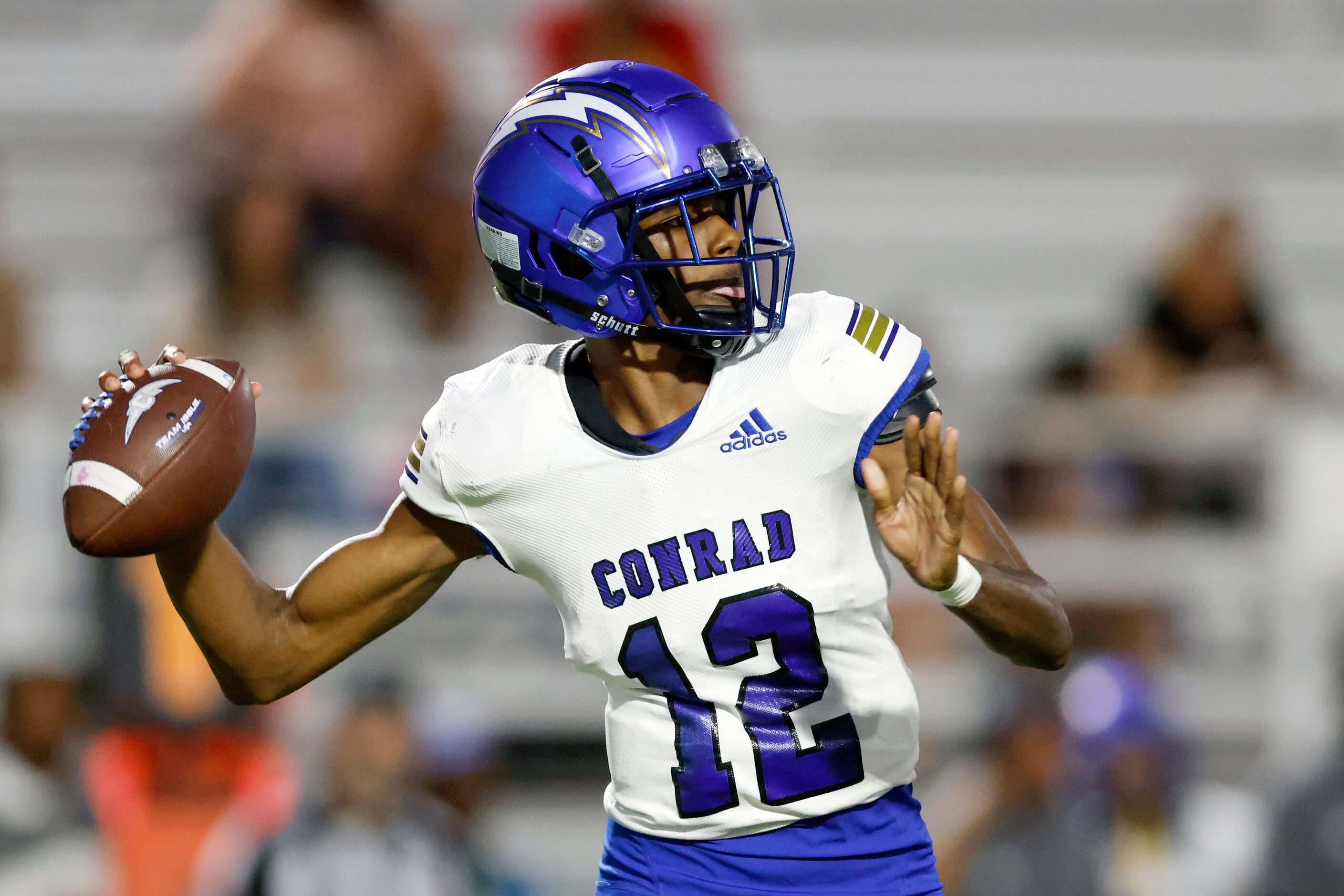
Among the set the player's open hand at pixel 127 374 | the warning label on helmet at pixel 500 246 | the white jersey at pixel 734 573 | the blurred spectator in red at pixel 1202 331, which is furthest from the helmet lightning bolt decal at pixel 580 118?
the blurred spectator in red at pixel 1202 331

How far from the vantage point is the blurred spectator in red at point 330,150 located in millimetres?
5863

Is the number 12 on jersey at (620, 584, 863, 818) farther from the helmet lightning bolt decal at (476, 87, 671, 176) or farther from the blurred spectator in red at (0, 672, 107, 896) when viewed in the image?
the blurred spectator in red at (0, 672, 107, 896)

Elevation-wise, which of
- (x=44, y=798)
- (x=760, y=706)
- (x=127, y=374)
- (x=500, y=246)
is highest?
(x=500, y=246)

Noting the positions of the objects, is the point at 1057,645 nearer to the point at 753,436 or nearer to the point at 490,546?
the point at 753,436

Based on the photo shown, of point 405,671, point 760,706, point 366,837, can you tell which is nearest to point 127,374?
point 760,706

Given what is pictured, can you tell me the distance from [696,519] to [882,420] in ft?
1.02

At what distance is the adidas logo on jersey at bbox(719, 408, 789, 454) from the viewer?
2570 millimetres

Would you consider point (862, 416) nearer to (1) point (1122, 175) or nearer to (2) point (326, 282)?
(2) point (326, 282)

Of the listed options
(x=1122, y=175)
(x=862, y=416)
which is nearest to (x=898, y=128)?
(x=1122, y=175)

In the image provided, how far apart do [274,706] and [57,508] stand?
1.15 meters

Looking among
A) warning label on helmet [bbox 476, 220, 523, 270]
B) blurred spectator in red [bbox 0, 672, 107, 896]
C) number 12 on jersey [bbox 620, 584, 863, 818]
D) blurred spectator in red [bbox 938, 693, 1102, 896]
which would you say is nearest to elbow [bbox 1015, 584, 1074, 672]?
number 12 on jersey [bbox 620, 584, 863, 818]

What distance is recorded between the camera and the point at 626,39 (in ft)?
19.8

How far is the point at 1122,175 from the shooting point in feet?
27.0

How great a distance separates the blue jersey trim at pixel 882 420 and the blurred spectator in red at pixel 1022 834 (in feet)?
9.64
